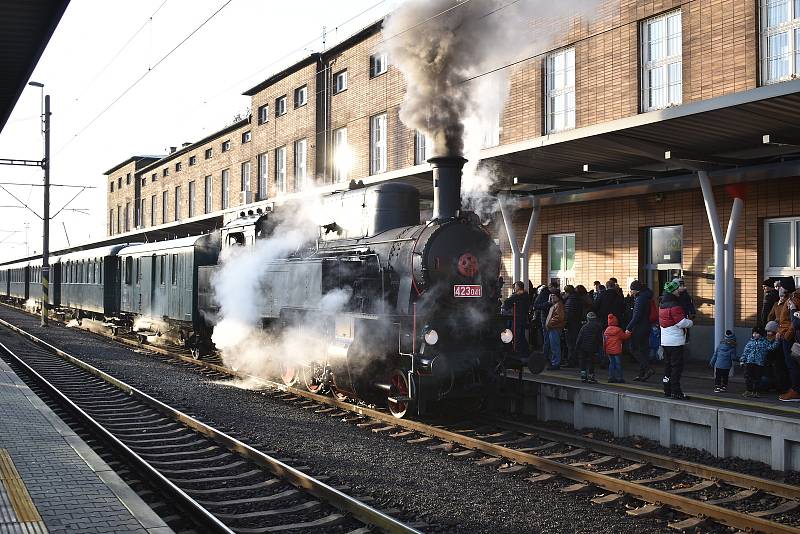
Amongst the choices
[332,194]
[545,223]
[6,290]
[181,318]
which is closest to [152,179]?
[6,290]

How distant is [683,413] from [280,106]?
2452 cm

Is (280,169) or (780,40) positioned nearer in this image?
(780,40)

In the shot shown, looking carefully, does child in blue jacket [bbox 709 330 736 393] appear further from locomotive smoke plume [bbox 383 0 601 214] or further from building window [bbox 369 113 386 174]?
building window [bbox 369 113 386 174]

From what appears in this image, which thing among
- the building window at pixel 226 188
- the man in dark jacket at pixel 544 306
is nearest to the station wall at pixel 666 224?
the man in dark jacket at pixel 544 306

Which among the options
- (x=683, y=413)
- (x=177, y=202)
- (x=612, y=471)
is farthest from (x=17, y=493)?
(x=177, y=202)

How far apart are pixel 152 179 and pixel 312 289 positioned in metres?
39.9

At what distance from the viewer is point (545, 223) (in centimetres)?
1772

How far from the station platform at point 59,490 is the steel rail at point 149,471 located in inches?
16.3

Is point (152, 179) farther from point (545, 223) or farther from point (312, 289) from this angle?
point (312, 289)

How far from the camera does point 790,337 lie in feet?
29.8

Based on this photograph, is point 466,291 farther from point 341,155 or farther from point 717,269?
point 341,155

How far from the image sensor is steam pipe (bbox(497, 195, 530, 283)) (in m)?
15.2

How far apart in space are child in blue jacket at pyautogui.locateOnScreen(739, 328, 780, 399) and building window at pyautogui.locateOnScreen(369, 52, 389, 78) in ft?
51.3

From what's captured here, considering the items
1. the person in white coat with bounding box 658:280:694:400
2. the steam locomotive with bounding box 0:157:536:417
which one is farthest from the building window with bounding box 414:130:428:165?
the person in white coat with bounding box 658:280:694:400
